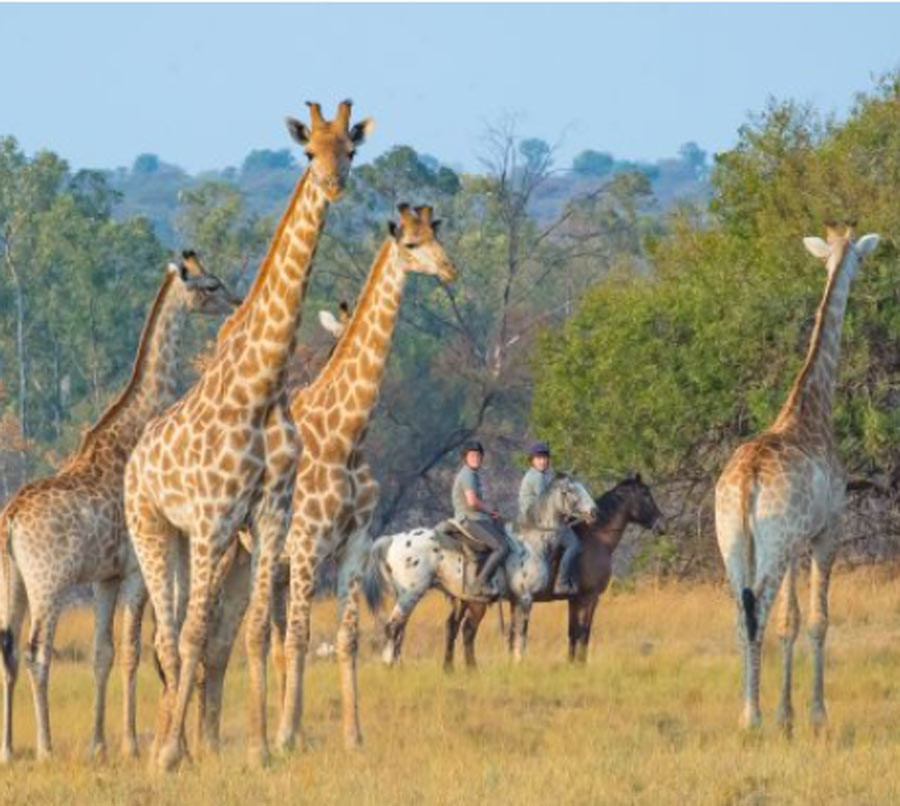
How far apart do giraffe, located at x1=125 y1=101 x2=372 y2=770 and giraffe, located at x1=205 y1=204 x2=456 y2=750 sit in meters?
1.03

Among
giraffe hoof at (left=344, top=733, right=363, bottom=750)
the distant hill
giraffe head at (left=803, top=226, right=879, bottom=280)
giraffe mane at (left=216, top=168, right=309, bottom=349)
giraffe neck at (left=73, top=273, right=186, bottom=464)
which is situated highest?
the distant hill

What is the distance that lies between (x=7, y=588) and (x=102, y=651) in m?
0.66

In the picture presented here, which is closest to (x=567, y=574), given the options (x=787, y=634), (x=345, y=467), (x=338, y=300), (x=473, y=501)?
Result: (x=473, y=501)

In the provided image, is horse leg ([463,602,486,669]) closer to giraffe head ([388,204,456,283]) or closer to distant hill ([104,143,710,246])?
giraffe head ([388,204,456,283])

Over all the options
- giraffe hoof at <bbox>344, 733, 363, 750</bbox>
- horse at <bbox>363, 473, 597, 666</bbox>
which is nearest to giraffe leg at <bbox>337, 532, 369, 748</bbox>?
giraffe hoof at <bbox>344, 733, 363, 750</bbox>

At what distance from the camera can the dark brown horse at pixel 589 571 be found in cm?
1892

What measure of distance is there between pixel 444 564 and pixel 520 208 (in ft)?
68.4

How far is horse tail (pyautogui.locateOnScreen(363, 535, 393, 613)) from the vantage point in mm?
19078

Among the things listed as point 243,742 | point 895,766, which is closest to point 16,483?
point 243,742

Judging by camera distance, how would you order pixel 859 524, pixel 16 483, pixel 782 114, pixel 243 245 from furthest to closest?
1. pixel 243 245
2. pixel 16 483
3. pixel 782 114
4. pixel 859 524

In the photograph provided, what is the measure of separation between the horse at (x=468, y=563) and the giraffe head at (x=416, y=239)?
18.4ft

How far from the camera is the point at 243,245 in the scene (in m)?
49.4

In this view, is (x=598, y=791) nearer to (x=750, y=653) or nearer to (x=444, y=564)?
(x=750, y=653)

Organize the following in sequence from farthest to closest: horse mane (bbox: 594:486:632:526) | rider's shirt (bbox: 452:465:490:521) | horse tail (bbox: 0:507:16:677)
Result: horse mane (bbox: 594:486:632:526)
rider's shirt (bbox: 452:465:490:521)
horse tail (bbox: 0:507:16:677)
